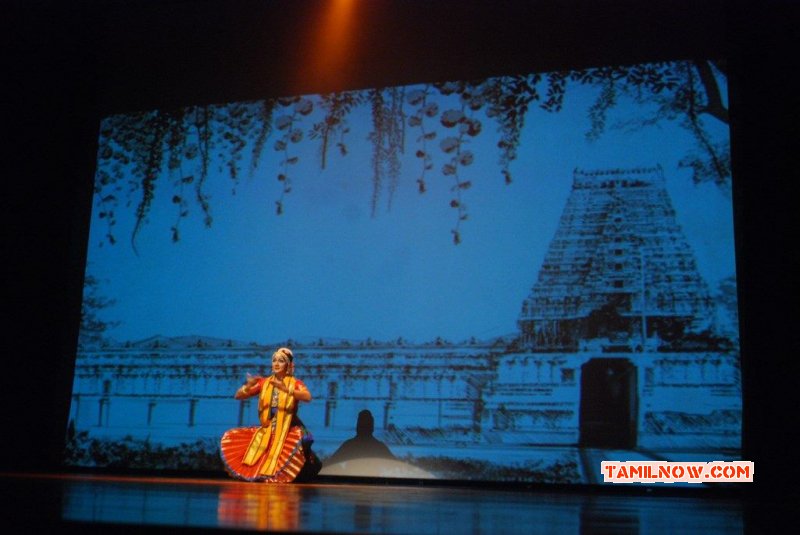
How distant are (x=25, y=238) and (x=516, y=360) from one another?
3474 millimetres

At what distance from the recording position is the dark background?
4383mm

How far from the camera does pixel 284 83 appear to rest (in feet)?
17.8

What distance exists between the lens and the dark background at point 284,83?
438cm

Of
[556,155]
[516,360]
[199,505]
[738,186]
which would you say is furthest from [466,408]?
[199,505]

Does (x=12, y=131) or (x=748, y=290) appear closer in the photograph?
(x=748, y=290)

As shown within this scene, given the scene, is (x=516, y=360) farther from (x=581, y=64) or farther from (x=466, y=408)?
(x=581, y=64)

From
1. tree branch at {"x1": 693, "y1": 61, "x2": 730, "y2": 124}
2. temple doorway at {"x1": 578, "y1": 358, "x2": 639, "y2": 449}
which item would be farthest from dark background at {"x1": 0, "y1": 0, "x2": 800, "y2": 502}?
temple doorway at {"x1": 578, "y1": 358, "x2": 639, "y2": 449}

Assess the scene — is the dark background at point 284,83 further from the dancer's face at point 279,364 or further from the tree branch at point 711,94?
the dancer's face at point 279,364

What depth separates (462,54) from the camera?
16.8 ft

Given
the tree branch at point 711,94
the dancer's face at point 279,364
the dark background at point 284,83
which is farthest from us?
the dancer's face at point 279,364

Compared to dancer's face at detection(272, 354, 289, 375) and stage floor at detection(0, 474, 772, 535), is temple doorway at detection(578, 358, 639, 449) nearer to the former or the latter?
stage floor at detection(0, 474, 772, 535)

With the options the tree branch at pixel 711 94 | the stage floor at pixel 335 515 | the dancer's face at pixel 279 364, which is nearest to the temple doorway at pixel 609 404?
the stage floor at pixel 335 515

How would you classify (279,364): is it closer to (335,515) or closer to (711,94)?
(335,515)

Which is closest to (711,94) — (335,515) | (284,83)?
(284,83)
